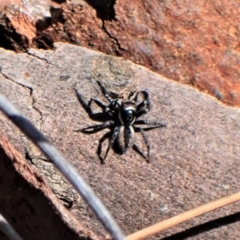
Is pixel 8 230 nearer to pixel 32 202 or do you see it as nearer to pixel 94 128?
pixel 32 202

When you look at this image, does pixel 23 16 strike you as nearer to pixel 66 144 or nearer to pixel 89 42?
pixel 89 42

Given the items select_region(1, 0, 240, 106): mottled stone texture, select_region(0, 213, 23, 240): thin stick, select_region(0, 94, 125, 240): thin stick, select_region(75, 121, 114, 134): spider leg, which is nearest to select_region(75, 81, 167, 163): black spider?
select_region(75, 121, 114, 134): spider leg

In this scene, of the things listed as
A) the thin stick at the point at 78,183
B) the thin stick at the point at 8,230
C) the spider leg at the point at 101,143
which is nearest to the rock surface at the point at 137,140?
the spider leg at the point at 101,143

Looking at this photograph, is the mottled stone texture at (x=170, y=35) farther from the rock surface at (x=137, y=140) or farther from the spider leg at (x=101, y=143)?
the spider leg at (x=101, y=143)

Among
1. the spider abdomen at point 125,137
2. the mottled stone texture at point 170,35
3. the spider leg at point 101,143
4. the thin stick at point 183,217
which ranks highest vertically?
the mottled stone texture at point 170,35

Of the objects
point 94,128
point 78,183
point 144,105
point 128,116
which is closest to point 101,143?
point 94,128

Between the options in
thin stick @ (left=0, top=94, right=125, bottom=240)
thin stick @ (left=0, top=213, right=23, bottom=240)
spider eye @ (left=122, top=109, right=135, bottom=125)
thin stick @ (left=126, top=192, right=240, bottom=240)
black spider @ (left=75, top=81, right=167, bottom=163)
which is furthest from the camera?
spider eye @ (left=122, top=109, right=135, bottom=125)

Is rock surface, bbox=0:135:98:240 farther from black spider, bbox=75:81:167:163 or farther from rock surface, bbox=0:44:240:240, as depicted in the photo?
black spider, bbox=75:81:167:163

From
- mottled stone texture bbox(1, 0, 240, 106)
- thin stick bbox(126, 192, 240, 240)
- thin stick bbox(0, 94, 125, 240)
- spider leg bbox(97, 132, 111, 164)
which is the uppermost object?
thin stick bbox(0, 94, 125, 240)
